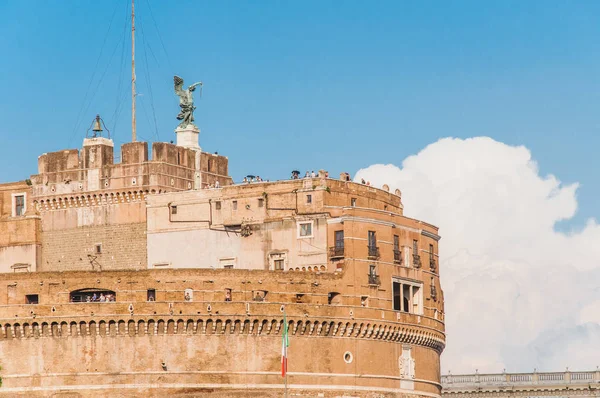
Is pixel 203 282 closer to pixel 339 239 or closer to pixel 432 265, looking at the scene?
pixel 339 239

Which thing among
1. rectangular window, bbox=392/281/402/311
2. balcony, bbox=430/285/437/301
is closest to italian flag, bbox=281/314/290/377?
rectangular window, bbox=392/281/402/311

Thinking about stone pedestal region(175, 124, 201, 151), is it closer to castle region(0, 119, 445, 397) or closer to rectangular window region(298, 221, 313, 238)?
castle region(0, 119, 445, 397)

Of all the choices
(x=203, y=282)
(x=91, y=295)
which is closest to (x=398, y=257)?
(x=203, y=282)

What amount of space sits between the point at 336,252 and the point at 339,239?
0.90m

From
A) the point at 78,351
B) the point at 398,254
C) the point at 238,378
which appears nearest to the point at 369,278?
the point at 398,254

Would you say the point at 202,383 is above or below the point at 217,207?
below

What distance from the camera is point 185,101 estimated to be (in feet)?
453

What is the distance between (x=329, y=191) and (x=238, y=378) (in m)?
15.1

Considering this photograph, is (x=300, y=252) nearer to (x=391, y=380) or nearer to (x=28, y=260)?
(x=391, y=380)

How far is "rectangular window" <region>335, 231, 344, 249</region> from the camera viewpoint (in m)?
125

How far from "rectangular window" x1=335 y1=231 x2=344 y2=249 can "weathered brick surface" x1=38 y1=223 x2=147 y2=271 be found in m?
14.8

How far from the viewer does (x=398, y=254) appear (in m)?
128

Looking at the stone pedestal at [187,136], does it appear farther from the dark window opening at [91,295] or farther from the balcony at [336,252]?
the dark window opening at [91,295]

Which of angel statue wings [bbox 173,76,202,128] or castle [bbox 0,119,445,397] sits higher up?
angel statue wings [bbox 173,76,202,128]
